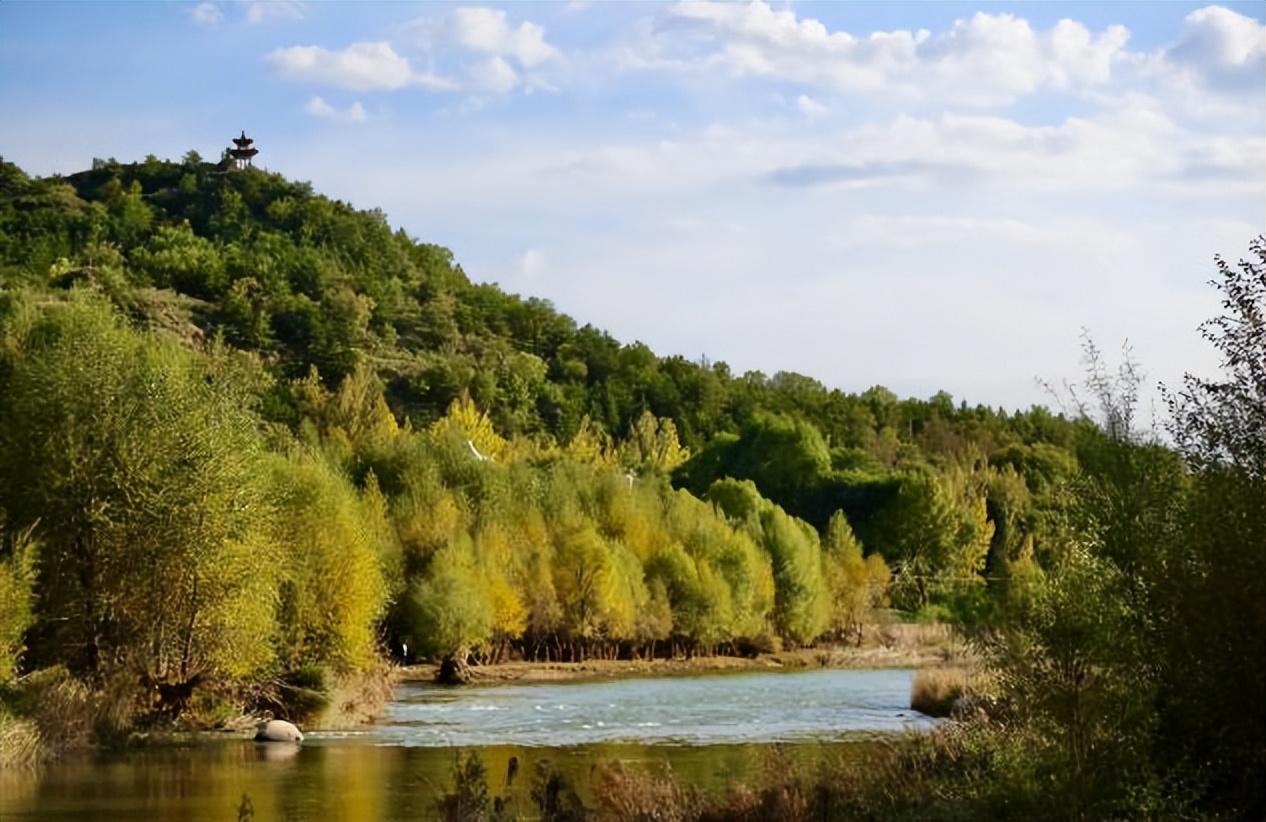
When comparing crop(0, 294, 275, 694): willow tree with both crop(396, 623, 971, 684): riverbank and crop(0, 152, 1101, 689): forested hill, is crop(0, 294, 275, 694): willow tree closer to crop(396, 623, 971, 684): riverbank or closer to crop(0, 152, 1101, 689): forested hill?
crop(0, 152, 1101, 689): forested hill

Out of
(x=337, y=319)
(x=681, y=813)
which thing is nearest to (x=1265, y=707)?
(x=681, y=813)

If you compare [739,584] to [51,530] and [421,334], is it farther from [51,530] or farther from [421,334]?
[421,334]

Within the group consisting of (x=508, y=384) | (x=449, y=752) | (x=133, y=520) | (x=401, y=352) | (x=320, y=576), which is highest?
(x=401, y=352)

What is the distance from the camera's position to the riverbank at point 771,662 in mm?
82875

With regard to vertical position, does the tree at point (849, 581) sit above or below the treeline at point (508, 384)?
below

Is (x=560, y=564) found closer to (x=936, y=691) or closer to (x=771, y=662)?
(x=771, y=662)

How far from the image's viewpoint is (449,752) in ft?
151

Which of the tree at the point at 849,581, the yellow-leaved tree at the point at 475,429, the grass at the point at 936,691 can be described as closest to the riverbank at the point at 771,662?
the tree at the point at 849,581

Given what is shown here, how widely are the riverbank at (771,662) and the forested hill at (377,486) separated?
63.2 inches

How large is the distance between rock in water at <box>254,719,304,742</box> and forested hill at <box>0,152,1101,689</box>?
205 cm

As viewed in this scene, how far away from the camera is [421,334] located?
627 ft

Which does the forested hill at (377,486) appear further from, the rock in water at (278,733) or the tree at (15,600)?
the rock in water at (278,733)

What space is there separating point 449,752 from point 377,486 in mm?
45108

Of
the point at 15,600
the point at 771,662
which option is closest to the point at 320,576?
the point at 15,600
